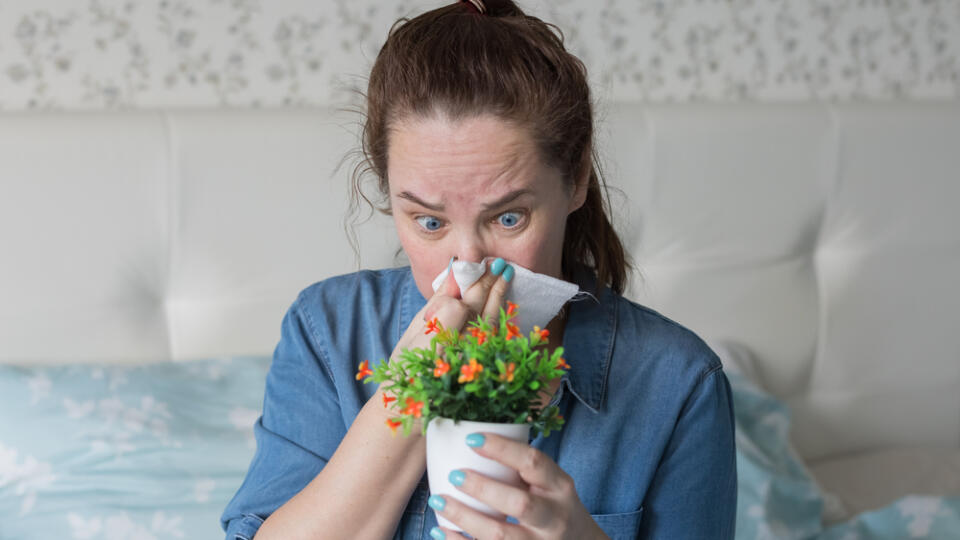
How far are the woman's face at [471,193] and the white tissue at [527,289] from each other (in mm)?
26

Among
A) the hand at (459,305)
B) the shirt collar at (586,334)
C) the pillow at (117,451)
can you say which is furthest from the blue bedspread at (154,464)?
the hand at (459,305)

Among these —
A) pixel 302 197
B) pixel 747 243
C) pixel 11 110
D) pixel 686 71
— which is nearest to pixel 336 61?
pixel 302 197

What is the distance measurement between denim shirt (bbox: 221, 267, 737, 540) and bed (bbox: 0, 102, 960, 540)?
0.42 m

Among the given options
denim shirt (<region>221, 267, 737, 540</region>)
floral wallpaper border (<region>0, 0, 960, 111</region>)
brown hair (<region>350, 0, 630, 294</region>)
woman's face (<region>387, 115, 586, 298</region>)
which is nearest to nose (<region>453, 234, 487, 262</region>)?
woman's face (<region>387, 115, 586, 298</region>)

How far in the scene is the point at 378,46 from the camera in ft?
6.95

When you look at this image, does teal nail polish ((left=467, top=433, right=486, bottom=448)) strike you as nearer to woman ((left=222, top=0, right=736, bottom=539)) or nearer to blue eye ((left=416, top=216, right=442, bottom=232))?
woman ((left=222, top=0, right=736, bottom=539))

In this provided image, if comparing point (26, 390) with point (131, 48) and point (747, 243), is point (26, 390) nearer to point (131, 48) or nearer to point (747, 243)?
point (131, 48)

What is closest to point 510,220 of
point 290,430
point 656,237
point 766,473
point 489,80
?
point 489,80

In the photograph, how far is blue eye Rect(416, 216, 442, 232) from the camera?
107 cm

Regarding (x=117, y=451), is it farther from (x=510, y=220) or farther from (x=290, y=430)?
(x=510, y=220)

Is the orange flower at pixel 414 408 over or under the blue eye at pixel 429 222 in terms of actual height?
under

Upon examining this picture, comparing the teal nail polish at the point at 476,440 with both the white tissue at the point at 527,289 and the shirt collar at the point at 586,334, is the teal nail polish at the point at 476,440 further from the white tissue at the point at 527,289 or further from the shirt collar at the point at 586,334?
the shirt collar at the point at 586,334

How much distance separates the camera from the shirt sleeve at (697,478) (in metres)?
1.17

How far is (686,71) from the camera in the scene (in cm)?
231
